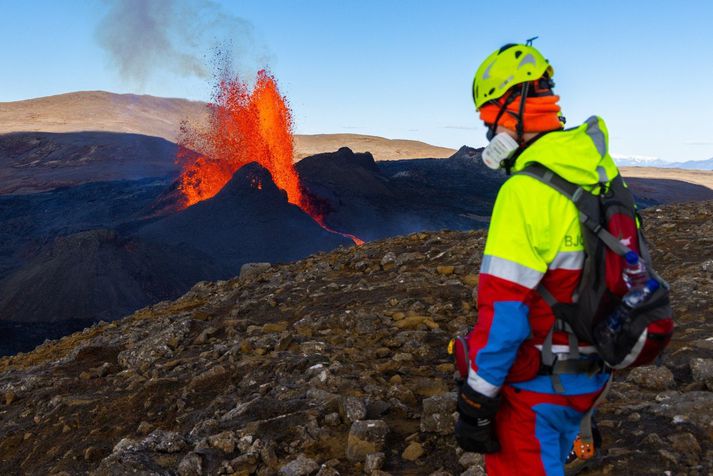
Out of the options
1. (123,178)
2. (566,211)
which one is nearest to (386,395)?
(566,211)

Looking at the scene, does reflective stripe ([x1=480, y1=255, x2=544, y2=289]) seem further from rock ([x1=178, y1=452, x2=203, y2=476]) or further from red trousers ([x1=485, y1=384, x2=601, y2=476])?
rock ([x1=178, y1=452, x2=203, y2=476])

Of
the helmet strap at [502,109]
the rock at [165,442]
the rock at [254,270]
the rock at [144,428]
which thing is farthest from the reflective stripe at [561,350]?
the rock at [254,270]

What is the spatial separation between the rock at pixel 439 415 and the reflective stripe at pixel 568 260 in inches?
71.8

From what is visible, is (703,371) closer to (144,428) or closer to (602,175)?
(602,175)

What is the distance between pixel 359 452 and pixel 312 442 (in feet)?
1.22

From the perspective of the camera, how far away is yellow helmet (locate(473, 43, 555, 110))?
85.4 inches

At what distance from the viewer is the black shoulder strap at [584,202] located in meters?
1.94

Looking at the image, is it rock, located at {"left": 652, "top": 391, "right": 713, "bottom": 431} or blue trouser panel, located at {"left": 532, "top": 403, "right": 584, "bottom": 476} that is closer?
blue trouser panel, located at {"left": 532, "top": 403, "right": 584, "bottom": 476}

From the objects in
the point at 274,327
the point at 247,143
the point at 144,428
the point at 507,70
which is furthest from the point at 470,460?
the point at 247,143

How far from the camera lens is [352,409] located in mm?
3896

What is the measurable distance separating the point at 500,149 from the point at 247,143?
1112 inches

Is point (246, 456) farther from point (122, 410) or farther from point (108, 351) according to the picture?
point (108, 351)

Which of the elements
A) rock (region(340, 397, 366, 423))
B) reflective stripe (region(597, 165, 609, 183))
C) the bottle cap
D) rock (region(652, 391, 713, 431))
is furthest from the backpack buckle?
rock (region(340, 397, 366, 423))

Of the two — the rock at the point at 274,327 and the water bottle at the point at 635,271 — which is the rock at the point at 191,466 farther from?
the water bottle at the point at 635,271
